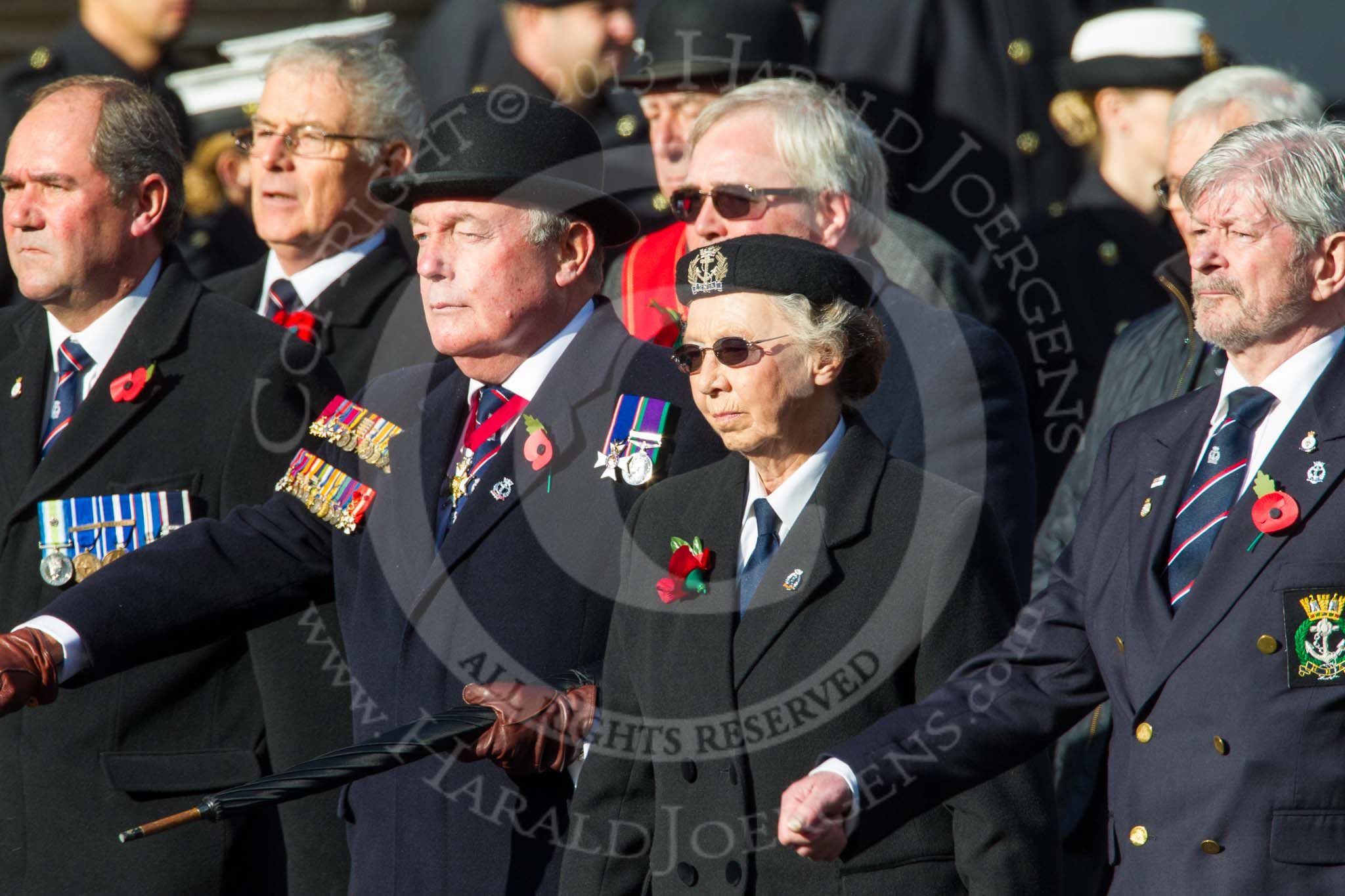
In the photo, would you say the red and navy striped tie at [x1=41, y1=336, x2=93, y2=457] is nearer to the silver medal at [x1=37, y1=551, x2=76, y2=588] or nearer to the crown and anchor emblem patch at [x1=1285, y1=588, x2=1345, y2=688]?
the silver medal at [x1=37, y1=551, x2=76, y2=588]

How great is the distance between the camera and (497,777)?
3.93m

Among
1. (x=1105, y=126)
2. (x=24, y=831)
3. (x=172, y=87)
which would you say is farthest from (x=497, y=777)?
(x=172, y=87)

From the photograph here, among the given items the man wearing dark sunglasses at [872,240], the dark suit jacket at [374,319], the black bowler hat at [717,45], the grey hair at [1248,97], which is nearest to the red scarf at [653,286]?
the man wearing dark sunglasses at [872,240]

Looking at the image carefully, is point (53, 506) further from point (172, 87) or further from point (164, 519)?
point (172, 87)

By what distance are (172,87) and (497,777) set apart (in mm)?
4776

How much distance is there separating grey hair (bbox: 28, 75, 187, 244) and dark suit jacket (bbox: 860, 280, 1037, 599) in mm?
1798

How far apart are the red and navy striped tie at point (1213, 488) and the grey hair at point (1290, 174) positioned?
29 centimetres

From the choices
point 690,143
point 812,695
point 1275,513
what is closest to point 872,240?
point 690,143

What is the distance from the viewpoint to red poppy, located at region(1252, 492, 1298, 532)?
326cm

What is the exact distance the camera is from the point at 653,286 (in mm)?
5449

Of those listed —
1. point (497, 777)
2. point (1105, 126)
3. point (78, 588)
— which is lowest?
point (497, 777)

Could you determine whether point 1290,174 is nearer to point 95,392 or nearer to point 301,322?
point 95,392

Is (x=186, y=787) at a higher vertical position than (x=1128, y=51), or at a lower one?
lower

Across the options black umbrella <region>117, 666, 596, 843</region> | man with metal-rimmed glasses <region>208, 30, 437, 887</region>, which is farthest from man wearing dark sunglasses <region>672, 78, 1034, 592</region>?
black umbrella <region>117, 666, 596, 843</region>
